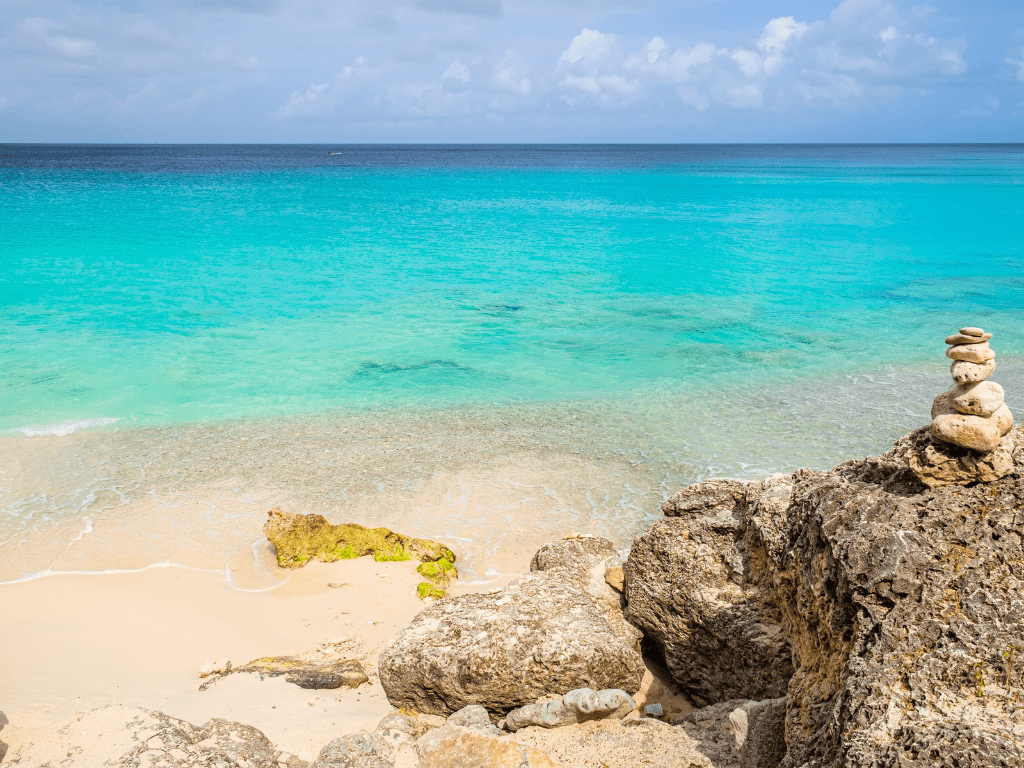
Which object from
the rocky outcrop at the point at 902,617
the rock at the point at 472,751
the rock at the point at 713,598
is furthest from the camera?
the rock at the point at 713,598

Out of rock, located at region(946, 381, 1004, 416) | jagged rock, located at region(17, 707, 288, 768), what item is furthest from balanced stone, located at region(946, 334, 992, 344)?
jagged rock, located at region(17, 707, 288, 768)

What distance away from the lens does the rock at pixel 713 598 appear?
472 cm

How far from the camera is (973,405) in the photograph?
9.82ft

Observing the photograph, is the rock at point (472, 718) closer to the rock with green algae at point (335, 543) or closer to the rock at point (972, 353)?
the rock with green algae at point (335, 543)

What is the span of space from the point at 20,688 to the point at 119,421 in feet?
23.3

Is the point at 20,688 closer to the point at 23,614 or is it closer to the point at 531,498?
the point at 23,614

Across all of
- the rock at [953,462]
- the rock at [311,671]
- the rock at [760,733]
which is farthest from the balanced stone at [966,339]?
the rock at [311,671]

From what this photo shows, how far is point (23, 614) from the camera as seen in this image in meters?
6.78

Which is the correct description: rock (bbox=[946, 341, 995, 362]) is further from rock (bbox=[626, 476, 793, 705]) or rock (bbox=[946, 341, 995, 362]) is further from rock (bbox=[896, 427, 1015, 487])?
rock (bbox=[626, 476, 793, 705])

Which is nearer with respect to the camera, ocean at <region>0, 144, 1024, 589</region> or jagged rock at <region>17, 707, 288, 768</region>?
jagged rock at <region>17, 707, 288, 768</region>

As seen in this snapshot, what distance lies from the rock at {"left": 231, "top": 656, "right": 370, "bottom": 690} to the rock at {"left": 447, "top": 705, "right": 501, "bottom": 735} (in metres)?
1.24

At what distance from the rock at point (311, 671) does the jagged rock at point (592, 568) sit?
1.71 metres


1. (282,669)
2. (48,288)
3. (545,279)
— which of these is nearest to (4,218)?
(48,288)

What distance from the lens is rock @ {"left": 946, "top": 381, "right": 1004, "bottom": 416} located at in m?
2.97
